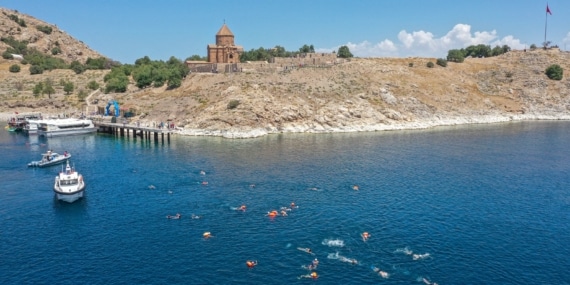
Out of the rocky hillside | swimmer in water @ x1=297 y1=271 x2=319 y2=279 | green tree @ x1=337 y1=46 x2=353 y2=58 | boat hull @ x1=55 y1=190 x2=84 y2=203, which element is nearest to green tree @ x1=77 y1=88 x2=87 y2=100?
the rocky hillside

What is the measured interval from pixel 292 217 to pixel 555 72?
175052 millimetres

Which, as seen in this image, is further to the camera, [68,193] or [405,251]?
[68,193]

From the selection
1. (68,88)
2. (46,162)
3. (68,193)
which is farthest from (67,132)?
(68,193)

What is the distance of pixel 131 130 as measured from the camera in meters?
141

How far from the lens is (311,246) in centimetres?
5166

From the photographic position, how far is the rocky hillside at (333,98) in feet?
448

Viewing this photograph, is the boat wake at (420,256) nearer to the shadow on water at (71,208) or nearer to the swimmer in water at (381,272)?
the swimmer in water at (381,272)

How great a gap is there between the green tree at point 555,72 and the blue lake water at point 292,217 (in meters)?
97.6

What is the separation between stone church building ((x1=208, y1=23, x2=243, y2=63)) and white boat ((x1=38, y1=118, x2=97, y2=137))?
5475 centimetres

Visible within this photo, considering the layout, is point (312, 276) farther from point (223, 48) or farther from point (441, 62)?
point (441, 62)

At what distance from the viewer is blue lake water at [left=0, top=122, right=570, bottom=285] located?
46.1m

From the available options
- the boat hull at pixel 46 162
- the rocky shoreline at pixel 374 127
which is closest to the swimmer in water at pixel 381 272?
the boat hull at pixel 46 162

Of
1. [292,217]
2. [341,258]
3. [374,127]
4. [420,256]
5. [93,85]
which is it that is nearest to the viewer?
[341,258]

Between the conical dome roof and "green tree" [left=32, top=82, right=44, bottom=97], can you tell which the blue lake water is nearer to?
the conical dome roof
